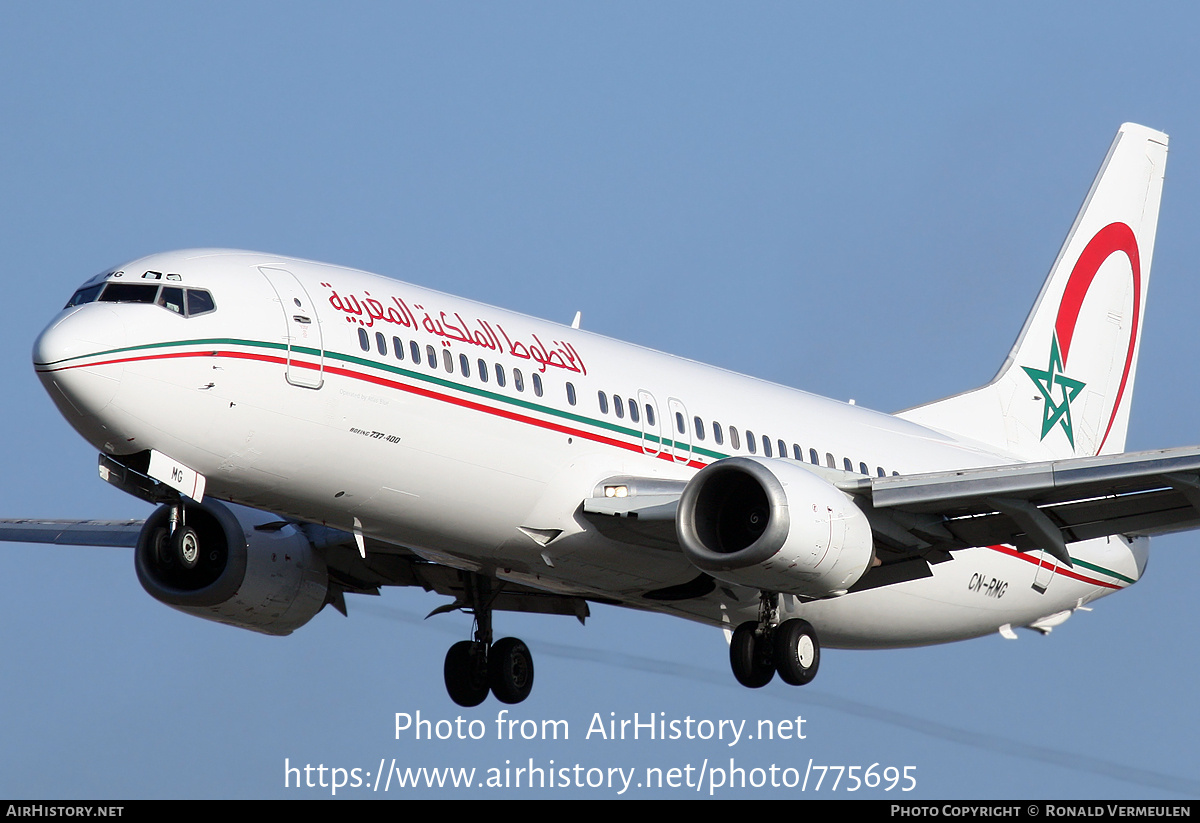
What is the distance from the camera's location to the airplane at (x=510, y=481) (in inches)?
880

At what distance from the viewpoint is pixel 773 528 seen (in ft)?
79.8

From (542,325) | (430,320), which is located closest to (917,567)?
(542,325)

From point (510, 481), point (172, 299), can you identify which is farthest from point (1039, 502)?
point (172, 299)

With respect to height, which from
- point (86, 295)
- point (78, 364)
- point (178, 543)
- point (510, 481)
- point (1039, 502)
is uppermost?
point (1039, 502)

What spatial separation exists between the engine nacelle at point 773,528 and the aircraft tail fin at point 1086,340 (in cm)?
1028

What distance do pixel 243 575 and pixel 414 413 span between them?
6.49 metres

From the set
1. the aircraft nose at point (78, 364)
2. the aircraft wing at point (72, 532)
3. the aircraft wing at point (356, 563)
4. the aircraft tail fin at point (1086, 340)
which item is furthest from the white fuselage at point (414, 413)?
the aircraft tail fin at point (1086, 340)

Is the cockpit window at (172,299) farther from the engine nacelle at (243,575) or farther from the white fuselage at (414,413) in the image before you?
the engine nacelle at (243,575)

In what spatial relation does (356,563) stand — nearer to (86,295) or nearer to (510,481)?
(510,481)

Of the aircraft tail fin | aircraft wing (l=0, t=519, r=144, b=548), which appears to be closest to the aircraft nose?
aircraft wing (l=0, t=519, r=144, b=548)

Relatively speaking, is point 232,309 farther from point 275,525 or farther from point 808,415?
point 808,415

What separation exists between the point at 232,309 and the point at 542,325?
5695 mm

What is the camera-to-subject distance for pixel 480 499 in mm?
24453

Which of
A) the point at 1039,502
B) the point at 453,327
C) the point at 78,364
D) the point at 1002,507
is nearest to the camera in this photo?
the point at 78,364
